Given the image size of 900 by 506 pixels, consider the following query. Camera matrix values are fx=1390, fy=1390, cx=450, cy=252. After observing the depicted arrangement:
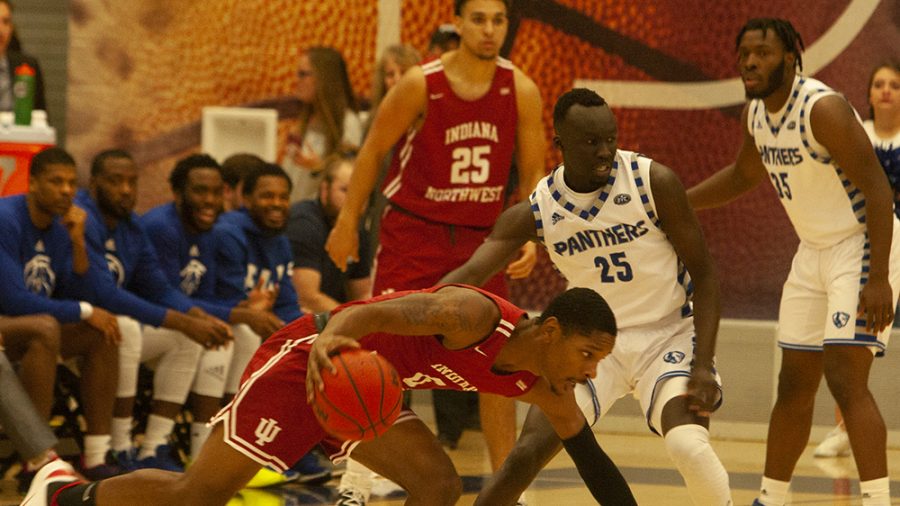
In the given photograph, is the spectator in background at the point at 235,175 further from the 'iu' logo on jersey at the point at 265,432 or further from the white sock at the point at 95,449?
the 'iu' logo on jersey at the point at 265,432

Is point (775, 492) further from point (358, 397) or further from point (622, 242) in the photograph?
point (358, 397)

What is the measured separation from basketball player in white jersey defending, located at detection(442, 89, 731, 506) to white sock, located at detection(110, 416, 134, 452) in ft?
8.61

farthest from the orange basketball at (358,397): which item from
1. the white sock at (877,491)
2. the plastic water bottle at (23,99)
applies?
the plastic water bottle at (23,99)

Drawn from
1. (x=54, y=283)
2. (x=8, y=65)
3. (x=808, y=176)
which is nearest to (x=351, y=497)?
(x=54, y=283)

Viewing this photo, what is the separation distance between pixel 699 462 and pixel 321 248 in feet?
13.3

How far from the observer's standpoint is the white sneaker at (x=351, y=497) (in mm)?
5953

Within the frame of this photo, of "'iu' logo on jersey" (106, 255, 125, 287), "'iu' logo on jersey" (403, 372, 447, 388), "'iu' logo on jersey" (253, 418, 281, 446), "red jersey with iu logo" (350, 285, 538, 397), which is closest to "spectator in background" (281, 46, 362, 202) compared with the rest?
"'iu' logo on jersey" (106, 255, 125, 287)

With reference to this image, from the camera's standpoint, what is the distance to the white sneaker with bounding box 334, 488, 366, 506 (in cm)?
595

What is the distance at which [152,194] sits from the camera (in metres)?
10.4

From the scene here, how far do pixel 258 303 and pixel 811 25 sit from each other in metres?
4.35

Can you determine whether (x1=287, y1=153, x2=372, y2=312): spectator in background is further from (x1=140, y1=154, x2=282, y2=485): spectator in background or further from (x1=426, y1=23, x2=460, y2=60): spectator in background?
(x1=426, y1=23, x2=460, y2=60): spectator in background

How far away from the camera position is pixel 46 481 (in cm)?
493

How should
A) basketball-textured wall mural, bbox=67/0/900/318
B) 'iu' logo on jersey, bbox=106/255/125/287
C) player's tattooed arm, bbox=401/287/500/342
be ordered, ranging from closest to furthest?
player's tattooed arm, bbox=401/287/500/342, 'iu' logo on jersey, bbox=106/255/125/287, basketball-textured wall mural, bbox=67/0/900/318

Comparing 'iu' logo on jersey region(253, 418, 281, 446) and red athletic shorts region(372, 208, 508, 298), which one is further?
red athletic shorts region(372, 208, 508, 298)
